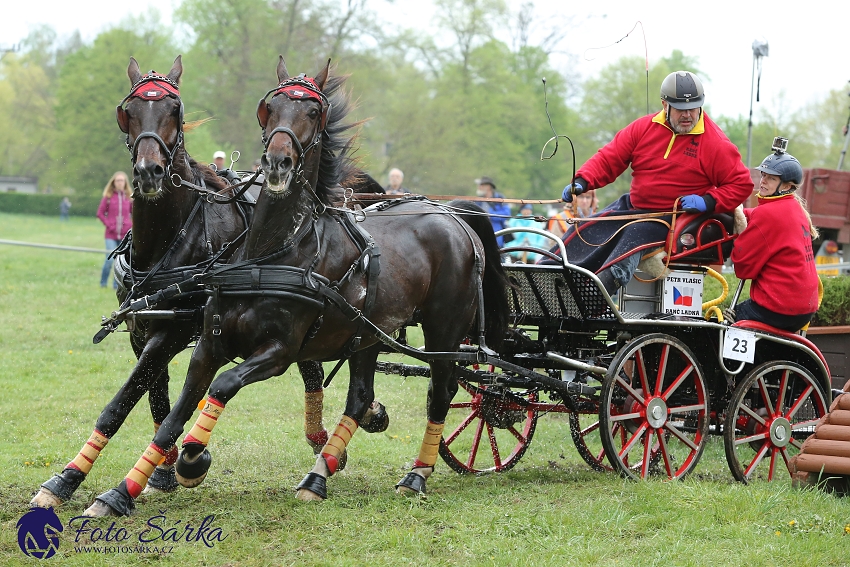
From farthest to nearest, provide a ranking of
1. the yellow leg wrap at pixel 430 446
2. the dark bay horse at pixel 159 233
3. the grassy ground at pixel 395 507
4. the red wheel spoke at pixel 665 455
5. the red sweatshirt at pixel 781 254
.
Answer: the red sweatshirt at pixel 781 254 → the red wheel spoke at pixel 665 455 → the yellow leg wrap at pixel 430 446 → the dark bay horse at pixel 159 233 → the grassy ground at pixel 395 507

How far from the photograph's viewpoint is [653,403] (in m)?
6.16

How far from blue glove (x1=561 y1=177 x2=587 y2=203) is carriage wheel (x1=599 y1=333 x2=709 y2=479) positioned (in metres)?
1.09

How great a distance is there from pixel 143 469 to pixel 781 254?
4335 millimetres

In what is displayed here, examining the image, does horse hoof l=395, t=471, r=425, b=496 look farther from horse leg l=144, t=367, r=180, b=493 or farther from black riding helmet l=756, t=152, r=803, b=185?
black riding helmet l=756, t=152, r=803, b=185

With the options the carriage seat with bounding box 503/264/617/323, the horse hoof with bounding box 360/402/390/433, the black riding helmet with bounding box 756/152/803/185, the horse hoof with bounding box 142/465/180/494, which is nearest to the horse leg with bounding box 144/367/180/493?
the horse hoof with bounding box 142/465/180/494

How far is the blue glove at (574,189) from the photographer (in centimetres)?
629

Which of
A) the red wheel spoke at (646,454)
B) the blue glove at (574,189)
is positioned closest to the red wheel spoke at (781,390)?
the red wheel spoke at (646,454)

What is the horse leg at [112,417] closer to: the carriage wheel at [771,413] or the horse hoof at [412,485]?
the horse hoof at [412,485]

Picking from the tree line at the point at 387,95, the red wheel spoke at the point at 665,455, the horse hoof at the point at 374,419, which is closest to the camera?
the red wheel spoke at the point at 665,455

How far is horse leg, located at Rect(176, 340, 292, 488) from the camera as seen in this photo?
187 inches

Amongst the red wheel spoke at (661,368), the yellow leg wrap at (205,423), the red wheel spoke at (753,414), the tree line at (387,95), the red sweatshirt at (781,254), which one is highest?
the tree line at (387,95)

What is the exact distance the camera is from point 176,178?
5234 mm

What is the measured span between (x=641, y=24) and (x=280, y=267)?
10.6 feet

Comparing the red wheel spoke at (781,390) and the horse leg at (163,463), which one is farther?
the red wheel spoke at (781,390)
